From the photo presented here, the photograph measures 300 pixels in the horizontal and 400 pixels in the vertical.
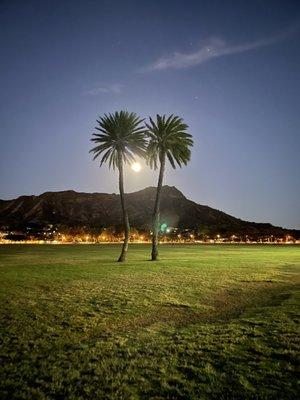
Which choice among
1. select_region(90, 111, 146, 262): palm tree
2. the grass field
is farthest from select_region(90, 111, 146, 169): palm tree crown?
the grass field

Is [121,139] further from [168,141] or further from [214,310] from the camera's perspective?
[214,310]

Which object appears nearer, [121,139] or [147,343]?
[147,343]

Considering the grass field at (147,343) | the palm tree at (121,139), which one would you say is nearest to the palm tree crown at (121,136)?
the palm tree at (121,139)

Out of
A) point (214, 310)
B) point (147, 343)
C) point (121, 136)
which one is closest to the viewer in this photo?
point (147, 343)

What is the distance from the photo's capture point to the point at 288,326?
38.0 ft

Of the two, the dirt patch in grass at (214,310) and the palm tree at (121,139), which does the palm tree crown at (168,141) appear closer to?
the palm tree at (121,139)

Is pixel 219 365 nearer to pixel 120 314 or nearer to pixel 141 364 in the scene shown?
pixel 141 364

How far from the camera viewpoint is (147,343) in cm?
996

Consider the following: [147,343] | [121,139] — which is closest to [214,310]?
[147,343]

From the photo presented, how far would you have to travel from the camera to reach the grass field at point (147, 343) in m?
7.01

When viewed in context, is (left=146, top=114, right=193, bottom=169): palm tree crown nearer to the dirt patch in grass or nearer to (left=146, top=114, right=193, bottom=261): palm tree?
(left=146, top=114, right=193, bottom=261): palm tree

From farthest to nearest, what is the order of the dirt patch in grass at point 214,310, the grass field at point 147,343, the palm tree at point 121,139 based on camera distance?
1. the palm tree at point 121,139
2. the dirt patch in grass at point 214,310
3. the grass field at point 147,343

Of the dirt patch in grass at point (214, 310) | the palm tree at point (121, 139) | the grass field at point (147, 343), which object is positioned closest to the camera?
the grass field at point (147, 343)

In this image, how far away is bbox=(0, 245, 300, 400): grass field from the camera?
7.01 m
